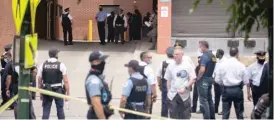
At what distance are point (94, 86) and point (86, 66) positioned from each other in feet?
42.6

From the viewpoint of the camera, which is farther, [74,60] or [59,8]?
[59,8]

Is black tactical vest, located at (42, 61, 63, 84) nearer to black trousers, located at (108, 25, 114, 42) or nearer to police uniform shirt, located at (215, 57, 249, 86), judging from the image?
police uniform shirt, located at (215, 57, 249, 86)

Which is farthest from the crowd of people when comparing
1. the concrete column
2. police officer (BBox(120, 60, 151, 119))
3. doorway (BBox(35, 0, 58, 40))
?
police officer (BBox(120, 60, 151, 119))

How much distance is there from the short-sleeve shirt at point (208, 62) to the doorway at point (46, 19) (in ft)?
63.8

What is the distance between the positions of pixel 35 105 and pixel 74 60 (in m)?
7.12

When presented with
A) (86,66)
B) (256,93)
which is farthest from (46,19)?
(256,93)

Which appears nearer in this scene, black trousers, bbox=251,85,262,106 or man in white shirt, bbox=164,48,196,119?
man in white shirt, bbox=164,48,196,119

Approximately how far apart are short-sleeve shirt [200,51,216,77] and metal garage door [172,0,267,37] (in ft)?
37.0

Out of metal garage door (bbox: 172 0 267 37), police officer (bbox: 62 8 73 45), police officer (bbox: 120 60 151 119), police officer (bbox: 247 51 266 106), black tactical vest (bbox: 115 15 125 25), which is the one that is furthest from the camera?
black tactical vest (bbox: 115 15 125 25)

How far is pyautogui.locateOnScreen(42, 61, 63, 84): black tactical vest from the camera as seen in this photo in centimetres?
1203

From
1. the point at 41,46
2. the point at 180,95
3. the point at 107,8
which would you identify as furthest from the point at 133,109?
the point at 107,8

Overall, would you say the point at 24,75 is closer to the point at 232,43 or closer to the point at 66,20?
the point at 232,43

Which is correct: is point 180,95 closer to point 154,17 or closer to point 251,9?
point 251,9

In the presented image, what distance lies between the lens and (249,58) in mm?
22844
